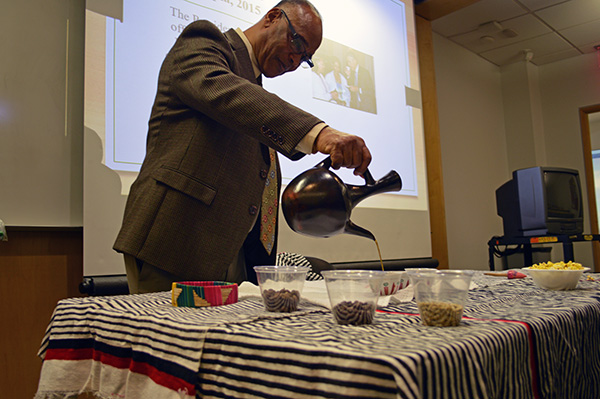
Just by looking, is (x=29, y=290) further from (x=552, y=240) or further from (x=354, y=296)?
(x=552, y=240)

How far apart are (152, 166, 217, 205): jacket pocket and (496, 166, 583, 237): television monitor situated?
9.52 feet

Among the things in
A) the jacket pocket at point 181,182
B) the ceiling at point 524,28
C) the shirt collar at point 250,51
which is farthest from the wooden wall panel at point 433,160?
the jacket pocket at point 181,182

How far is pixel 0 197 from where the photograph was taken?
1.73 meters

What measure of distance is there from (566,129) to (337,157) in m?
5.25

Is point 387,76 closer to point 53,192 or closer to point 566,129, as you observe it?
point 53,192

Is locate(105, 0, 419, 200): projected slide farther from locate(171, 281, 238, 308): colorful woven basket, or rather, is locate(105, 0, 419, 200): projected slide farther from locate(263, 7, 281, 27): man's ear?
locate(171, 281, 238, 308): colorful woven basket

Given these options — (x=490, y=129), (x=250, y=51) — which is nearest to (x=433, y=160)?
(x=490, y=129)

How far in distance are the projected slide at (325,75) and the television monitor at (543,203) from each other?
84 cm

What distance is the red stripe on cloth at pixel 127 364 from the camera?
0.52m

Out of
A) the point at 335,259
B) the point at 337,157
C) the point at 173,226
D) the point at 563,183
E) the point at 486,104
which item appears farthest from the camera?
the point at 486,104

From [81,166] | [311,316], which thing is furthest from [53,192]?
[311,316]

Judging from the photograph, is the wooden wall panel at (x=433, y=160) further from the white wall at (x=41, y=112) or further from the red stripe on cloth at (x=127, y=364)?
the red stripe on cloth at (x=127, y=364)

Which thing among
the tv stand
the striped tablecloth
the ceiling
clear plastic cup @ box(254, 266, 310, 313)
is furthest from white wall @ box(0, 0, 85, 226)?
the ceiling

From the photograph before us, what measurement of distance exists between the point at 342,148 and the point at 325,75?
191 centimetres
